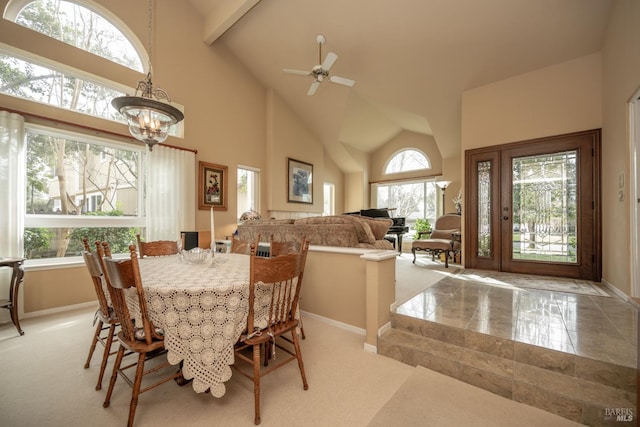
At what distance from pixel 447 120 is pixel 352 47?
2.46 m

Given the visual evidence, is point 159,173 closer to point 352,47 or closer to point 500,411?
point 352,47

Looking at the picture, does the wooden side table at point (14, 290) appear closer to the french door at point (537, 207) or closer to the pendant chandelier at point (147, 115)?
the pendant chandelier at point (147, 115)

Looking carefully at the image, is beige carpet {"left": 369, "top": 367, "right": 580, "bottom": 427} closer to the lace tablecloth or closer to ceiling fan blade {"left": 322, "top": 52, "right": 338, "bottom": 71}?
the lace tablecloth

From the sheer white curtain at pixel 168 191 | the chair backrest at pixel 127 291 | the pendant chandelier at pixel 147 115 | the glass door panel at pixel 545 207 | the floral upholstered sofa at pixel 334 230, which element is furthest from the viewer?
the sheer white curtain at pixel 168 191

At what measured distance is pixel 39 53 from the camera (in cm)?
324

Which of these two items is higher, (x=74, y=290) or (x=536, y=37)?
(x=536, y=37)

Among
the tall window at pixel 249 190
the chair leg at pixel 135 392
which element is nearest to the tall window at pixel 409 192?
the tall window at pixel 249 190

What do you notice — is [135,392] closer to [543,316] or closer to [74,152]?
[543,316]

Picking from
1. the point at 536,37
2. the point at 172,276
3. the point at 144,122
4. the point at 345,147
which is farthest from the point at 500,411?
the point at 345,147

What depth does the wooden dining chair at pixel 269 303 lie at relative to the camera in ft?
4.77

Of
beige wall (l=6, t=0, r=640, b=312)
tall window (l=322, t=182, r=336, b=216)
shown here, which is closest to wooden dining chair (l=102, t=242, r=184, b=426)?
beige wall (l=6, t=0, r=640, b=312)

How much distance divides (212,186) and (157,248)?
8.56ft

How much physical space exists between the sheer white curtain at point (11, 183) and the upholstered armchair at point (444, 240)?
18.9ft

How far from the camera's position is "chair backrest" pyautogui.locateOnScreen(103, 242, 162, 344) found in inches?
52.4
